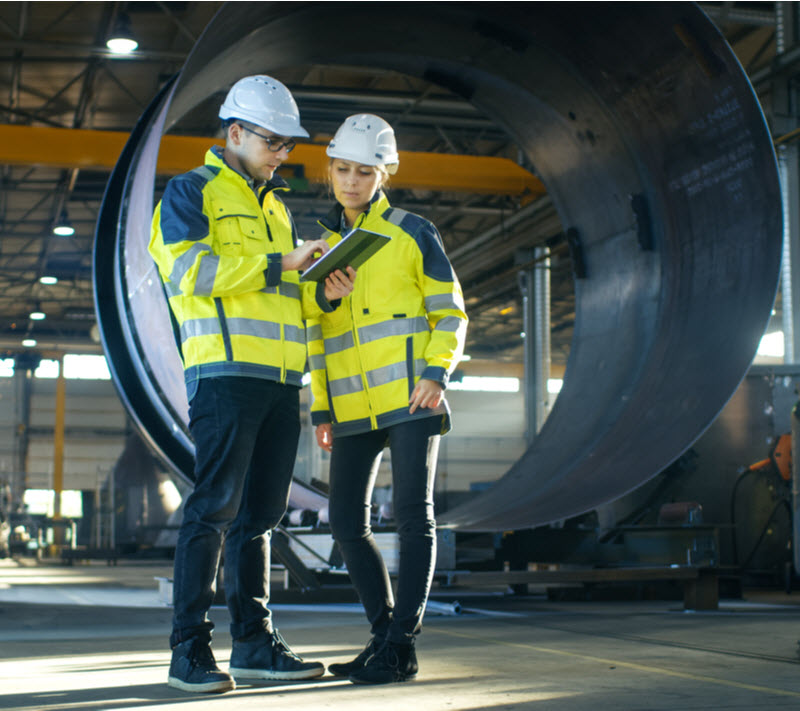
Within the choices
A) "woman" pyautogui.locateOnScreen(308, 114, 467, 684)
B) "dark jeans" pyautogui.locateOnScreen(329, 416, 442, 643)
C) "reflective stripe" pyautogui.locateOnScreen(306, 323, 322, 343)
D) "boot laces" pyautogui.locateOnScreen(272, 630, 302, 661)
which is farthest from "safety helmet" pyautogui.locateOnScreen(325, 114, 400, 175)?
"boot laces" pyautogui.locateOnScreen(272, 630, 302, 661)

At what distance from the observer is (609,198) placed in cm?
429

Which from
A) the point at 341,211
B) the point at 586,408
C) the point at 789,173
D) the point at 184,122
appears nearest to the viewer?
the point at 341,211

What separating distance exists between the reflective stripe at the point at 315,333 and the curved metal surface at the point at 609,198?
49.9 inches

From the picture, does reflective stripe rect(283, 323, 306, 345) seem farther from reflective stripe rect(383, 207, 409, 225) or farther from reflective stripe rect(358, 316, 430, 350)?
reflective stripe rect(383, 207, 409, 225)

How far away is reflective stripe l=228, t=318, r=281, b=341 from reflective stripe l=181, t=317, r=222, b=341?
0.03 meters

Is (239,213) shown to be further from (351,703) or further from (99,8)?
(99,8)

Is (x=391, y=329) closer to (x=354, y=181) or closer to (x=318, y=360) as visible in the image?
(x=318, y=360)

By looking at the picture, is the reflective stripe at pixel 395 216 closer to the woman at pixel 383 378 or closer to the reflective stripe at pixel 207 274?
the woman at pixel 383 378

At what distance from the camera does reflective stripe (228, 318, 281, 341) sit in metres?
2.16

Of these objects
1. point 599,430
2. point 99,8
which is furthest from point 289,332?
point 99,8

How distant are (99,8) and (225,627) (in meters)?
7.97

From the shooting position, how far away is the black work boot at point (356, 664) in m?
2.20

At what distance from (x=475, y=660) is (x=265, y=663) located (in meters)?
0.60

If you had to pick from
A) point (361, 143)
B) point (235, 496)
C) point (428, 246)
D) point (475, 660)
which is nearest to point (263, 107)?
point (361, 143)
